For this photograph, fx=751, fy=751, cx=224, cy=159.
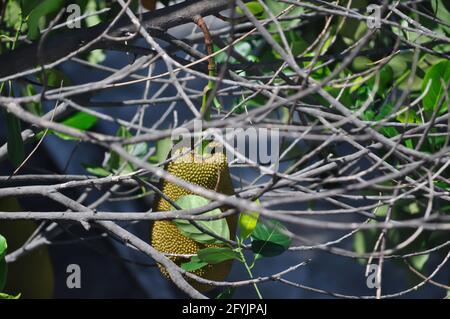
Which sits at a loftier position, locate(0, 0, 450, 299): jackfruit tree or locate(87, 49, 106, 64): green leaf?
locate(87, 49, 106, 64): green leaf

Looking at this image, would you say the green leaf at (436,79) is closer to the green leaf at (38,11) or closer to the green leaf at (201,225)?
the green leaf at (201,225)

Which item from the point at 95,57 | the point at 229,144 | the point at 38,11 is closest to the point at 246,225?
the point at 229,144

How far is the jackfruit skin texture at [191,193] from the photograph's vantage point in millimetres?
762

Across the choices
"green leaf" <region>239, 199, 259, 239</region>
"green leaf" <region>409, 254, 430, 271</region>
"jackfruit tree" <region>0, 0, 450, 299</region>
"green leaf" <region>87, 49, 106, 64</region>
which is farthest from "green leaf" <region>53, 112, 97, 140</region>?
"green leaf" <region>409, 254, 430, 271</region>

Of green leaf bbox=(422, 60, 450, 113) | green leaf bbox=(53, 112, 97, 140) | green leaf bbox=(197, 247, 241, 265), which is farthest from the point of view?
green leaf bbox=(53, 112, 97, 140)

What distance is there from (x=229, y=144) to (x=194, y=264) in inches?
7.0

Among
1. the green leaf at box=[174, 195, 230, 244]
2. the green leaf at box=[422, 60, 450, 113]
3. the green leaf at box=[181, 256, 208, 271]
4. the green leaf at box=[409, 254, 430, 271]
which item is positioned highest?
the green leaf at box=[422, 60, 450, 113]

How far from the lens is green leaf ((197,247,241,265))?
670 mm

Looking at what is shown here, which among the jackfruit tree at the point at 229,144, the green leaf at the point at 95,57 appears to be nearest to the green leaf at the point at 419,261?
the jackfruit tree at the point at 229,144

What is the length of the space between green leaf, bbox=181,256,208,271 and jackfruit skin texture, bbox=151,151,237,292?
5 centimetres

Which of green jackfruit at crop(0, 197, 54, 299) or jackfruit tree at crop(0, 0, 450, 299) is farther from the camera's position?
green jackfruit at crop(0, 197, 54, 299)

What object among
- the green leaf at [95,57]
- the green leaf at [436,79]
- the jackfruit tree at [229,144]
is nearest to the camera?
the jackfruit tree at [229,144]

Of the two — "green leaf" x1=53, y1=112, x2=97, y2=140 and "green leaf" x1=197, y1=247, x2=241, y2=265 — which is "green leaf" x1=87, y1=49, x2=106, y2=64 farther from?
"green leaf" x1=197, y1=247, x2=241, y2=265
